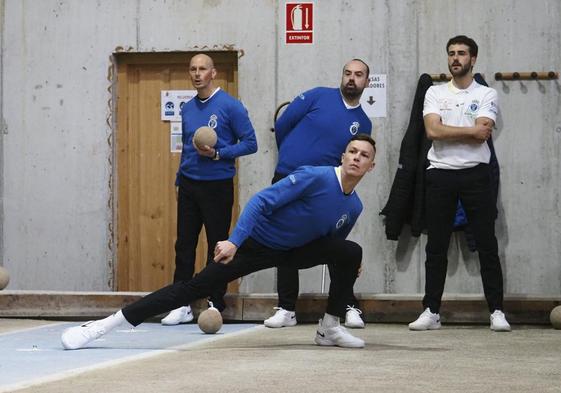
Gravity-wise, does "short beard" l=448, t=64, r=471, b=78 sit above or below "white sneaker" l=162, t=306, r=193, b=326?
above

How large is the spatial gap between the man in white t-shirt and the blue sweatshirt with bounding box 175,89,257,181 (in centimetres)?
113

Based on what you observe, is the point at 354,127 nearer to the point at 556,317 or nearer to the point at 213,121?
the point at 213,121

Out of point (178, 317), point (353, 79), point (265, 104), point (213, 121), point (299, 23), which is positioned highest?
point (299, 23)

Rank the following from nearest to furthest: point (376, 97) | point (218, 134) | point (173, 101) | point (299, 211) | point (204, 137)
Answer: point (299, 211) < point (204, 137) < point (218, 134) < point (376, 97) < point (173, 101)

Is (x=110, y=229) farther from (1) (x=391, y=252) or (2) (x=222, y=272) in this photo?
(2) (x=222, y=272)

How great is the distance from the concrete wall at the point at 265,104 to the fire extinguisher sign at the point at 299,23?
58 millimetres

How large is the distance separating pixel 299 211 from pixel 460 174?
153 centimetres

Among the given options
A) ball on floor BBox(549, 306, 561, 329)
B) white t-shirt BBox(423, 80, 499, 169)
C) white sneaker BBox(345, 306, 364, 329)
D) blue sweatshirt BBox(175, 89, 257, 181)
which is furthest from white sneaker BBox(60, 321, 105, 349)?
ball on floor BBox(549, 306, 561, 329)

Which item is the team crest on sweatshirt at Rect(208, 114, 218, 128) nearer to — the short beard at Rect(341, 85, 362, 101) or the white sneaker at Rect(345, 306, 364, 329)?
the short beard at Rect(341, 85, 362, 101)

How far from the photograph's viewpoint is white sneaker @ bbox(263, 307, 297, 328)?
7.02 m

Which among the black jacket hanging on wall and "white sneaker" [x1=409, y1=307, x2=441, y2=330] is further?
the black jacket hanging on wall

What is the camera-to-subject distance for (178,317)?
7.25 m

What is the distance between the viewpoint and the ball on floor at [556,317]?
6734mm

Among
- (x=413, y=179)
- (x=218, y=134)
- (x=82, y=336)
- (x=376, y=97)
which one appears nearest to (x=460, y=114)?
(x=218, y=134)
